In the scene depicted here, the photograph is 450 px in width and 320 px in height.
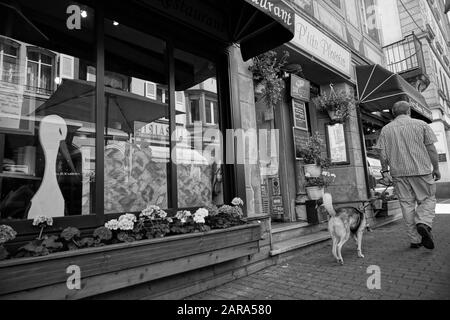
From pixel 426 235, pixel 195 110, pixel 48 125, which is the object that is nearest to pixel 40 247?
pixel 48 125

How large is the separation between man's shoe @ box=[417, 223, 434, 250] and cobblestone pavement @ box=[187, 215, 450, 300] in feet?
0.35

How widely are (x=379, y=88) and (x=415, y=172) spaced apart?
4011 millimetres

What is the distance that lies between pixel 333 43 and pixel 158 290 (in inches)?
259

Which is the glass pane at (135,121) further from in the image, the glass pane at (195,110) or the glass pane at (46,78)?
the glass pane at (46,78)

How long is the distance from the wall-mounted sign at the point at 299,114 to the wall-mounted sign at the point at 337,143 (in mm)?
921

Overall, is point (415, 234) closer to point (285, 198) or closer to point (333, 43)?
point (285, 198)

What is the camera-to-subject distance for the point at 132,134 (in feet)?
13.6

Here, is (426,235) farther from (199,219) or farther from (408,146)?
(199,219)

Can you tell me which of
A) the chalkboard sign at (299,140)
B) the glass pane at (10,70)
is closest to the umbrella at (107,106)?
the glass pane at (10,70)

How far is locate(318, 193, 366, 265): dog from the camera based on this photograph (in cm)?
374

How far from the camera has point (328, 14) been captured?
7102 millimetres

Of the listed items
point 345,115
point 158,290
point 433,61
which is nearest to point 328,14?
point 345,115

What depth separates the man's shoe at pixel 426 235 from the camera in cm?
399
